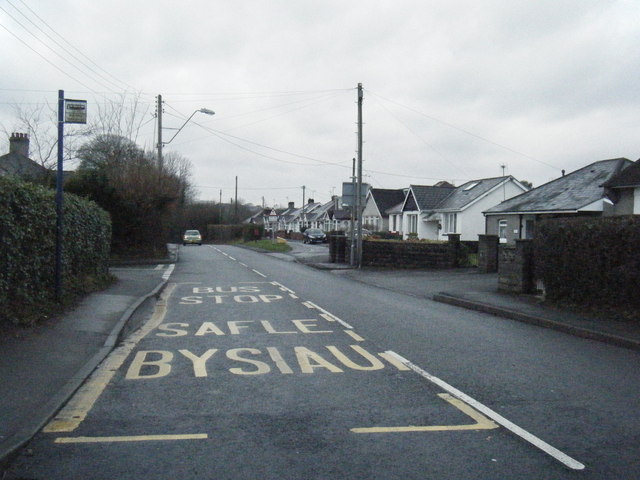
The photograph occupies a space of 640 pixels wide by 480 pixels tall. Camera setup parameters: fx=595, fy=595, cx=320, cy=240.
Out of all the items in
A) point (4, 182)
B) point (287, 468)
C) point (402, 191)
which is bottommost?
point (287, 468)

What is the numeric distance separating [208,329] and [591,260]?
7.43m

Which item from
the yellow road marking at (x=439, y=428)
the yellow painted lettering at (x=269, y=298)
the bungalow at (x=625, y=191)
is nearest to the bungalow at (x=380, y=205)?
the bungalow at (x=625, y=191)

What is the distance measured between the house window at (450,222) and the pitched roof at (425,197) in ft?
10.2

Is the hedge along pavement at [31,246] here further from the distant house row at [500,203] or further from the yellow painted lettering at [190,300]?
the distant house row at [500,203]

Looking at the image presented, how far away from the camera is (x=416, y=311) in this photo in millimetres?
12789

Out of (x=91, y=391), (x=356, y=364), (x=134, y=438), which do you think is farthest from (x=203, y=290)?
(x=134, y=438)

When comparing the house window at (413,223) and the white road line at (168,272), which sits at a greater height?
the house window at (413,223)

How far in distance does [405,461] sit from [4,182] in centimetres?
691

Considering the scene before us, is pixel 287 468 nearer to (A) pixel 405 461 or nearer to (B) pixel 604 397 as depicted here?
(A) pixel 405 461

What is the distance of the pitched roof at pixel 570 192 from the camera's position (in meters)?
28.1

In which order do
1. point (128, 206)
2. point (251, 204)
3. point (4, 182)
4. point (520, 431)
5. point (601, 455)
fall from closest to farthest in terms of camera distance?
1. point (601, 455)
2. point (520, 431)
3. point (4, 182)
4. point (128, 206)
5. point (251, 204)

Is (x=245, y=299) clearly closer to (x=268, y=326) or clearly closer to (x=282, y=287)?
(x=282, y=287)

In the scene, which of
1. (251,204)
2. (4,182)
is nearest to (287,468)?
(4,182)

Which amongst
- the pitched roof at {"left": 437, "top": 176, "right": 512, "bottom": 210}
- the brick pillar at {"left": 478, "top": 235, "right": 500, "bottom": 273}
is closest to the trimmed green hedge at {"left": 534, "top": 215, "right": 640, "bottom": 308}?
the brick pillar at {"left": 478, "top": 235, "right": 500, "bottom": 273}
